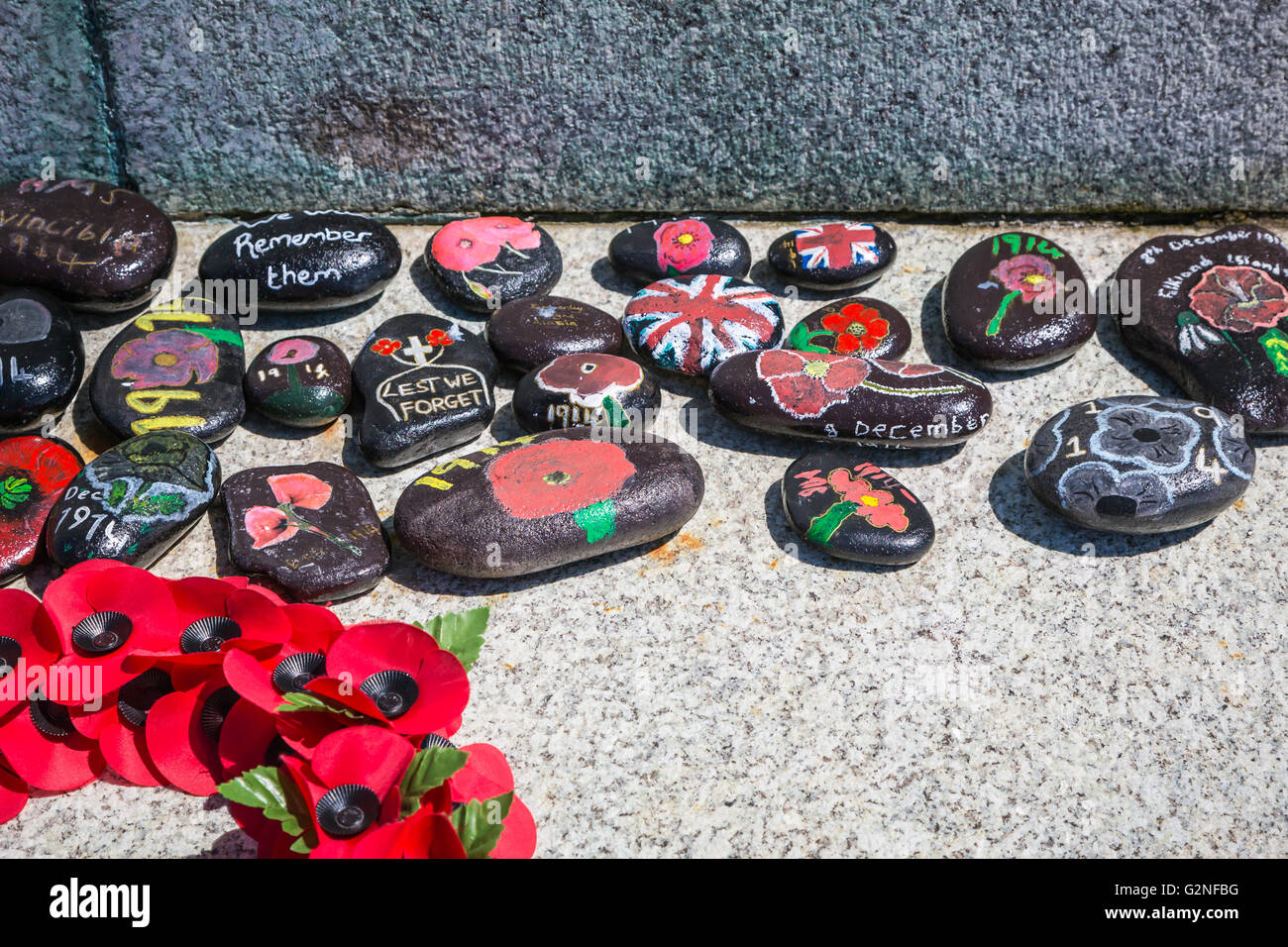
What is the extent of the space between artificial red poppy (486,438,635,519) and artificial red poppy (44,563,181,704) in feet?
1.95

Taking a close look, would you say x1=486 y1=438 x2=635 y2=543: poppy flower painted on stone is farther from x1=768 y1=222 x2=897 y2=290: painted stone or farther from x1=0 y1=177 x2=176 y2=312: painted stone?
x1=0 y1=177 x2=176 y2=312: painted stone

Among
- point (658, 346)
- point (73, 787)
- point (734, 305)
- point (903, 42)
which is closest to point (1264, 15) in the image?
point (903, 42)

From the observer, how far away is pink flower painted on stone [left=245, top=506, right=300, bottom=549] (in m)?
1.91

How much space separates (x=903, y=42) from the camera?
2551 millimetres

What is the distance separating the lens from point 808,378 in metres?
2.19

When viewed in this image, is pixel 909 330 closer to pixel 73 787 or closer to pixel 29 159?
pixel 73 787

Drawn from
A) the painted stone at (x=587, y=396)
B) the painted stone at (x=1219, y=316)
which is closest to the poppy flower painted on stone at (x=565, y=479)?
the painted stone at (x=587, y=396)

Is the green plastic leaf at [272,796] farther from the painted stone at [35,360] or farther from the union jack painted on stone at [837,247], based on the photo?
the union jack painted on stone at [837,247]

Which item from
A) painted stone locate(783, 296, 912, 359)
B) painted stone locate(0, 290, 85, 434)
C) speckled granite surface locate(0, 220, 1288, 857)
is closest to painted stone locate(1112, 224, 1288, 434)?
speckled granite surface locate(0, 220, 1288, 857)

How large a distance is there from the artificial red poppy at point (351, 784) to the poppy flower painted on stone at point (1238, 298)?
1.95m

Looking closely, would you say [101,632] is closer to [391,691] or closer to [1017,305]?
[391,691]

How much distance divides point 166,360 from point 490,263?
0.75 m

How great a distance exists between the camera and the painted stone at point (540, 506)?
1917 millimetres

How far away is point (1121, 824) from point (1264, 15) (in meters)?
1.93
